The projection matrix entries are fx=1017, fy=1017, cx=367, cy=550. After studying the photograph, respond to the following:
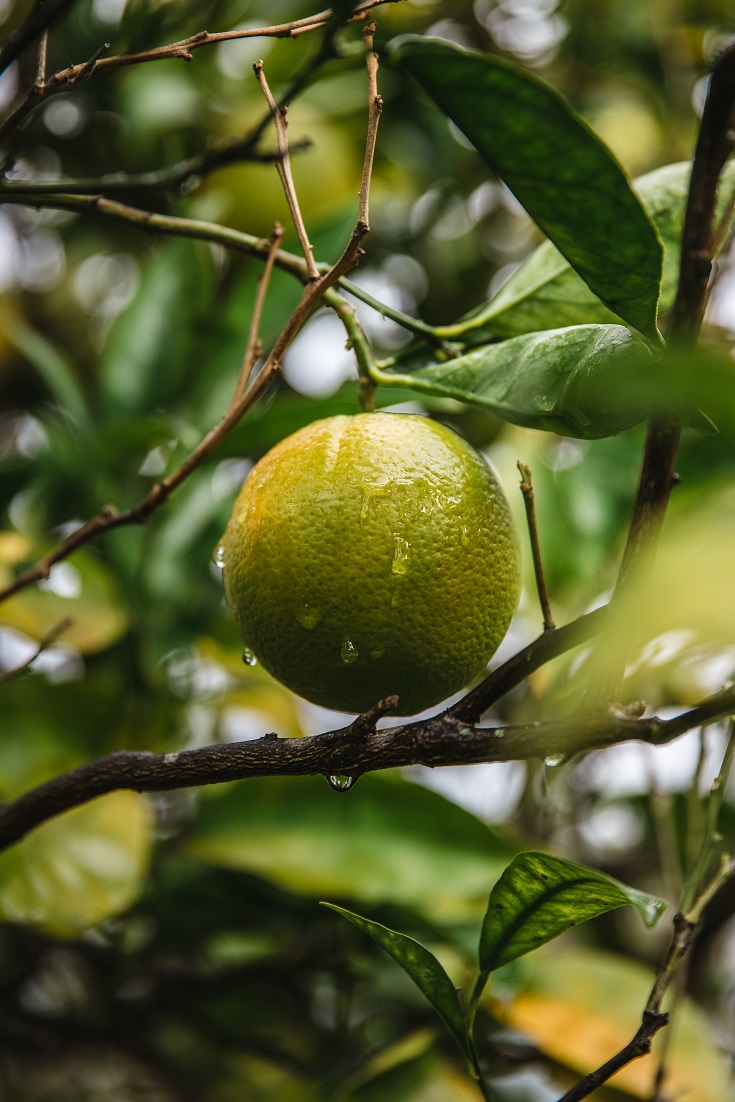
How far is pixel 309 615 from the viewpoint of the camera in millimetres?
550

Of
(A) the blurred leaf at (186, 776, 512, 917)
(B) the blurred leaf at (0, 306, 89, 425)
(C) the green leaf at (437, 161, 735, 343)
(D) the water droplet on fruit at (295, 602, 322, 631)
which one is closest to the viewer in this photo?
(D) the water droplet on fruit at (295, 602, 322, 631)

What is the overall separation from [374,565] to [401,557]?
0.05 ft

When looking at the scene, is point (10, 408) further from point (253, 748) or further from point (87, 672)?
point (253, 748)

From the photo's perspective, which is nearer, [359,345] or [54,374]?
[359,345]

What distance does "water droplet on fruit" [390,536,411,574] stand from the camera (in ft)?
1.77

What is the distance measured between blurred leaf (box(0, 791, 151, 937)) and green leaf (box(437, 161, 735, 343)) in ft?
1.75

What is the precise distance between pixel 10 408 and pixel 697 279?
1436 millimetres

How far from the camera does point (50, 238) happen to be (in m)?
1.74

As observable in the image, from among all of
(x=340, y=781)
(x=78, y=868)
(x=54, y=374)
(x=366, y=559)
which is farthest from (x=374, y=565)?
(x=54, y=374)

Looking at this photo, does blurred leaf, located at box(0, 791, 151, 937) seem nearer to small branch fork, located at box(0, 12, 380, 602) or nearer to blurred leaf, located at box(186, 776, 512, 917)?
blurred leaf, located at box(186, 776, 512, 917)

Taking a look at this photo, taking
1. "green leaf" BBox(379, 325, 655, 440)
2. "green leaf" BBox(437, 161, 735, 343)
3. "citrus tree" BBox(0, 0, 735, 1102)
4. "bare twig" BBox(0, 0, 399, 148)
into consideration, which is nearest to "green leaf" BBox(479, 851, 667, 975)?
"citrus tree" BBox(0, 0, 735, 1102)

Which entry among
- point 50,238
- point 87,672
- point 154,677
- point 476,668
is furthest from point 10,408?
point 476,668

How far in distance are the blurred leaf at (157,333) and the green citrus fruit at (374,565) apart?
2.07 feet

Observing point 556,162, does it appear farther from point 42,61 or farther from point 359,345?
point 42,61
